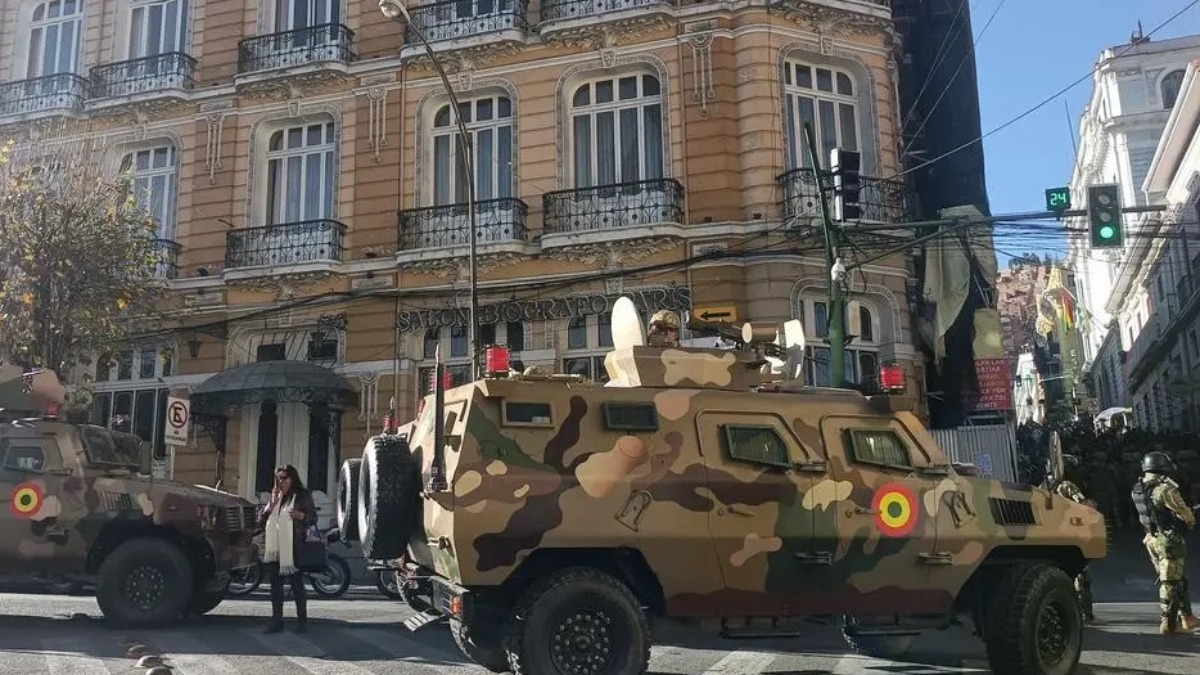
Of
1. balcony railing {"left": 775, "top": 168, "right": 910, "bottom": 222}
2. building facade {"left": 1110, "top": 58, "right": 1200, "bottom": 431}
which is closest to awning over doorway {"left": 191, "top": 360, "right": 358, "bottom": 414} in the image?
balcony railing {"left": 775, "top": 168, "right": 910, "bottom": 222}

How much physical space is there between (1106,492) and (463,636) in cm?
1625

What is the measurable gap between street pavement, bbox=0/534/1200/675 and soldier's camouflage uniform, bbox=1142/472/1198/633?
1.10 ft

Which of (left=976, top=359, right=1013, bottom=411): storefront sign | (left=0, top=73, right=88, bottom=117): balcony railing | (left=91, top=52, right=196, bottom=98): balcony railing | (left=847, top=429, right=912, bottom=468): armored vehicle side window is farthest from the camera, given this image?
(left=0, top=73, right=88, bottom=117): balcony railing

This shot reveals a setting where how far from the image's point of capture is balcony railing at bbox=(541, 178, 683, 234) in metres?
18.0

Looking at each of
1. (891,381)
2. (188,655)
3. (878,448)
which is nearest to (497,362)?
(878,448)

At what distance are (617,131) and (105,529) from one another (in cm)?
1231

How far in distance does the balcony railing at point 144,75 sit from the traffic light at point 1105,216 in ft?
60.2

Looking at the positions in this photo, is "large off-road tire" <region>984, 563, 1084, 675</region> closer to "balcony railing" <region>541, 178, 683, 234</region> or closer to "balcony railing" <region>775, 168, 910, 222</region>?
"balcony railing" <region>775, 168, 910, 222</region>

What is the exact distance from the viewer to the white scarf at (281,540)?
31.5 feet

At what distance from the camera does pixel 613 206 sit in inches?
725

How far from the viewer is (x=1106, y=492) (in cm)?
1861

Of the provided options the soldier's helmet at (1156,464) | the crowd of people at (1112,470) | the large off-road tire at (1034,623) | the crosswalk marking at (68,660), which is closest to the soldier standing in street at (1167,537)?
the soldier's helmet at (1156,464)

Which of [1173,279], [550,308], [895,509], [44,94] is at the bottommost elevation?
[895,509]

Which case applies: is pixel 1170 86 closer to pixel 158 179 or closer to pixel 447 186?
pixel 447 186
